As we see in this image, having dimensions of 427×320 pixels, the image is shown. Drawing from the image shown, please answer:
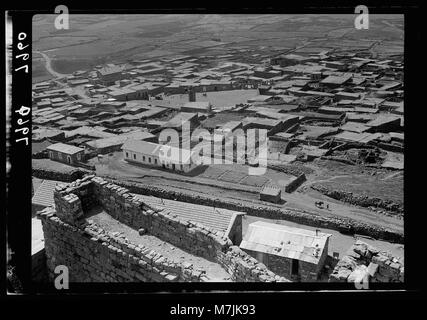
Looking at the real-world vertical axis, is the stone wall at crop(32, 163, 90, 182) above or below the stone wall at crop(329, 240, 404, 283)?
below

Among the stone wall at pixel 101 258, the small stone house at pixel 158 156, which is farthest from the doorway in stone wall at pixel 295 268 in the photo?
the small stone house at pixel 158 156

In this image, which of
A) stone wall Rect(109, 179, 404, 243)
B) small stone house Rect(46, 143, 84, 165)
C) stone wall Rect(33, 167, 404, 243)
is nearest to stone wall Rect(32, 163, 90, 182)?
small stone house Rect(46, 143, 84, 165)

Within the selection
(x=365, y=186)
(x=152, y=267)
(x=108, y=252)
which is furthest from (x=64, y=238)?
(x=365, y=186)

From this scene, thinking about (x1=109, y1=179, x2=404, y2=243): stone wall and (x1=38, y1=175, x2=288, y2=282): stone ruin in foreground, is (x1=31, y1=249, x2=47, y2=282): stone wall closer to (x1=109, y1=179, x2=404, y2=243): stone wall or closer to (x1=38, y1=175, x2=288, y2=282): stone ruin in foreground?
(x1=38, y1=175, x2=288, y2=282): stone ruin in foreground

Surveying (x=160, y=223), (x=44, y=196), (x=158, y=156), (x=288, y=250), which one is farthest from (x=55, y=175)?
(x=160, y=223)
